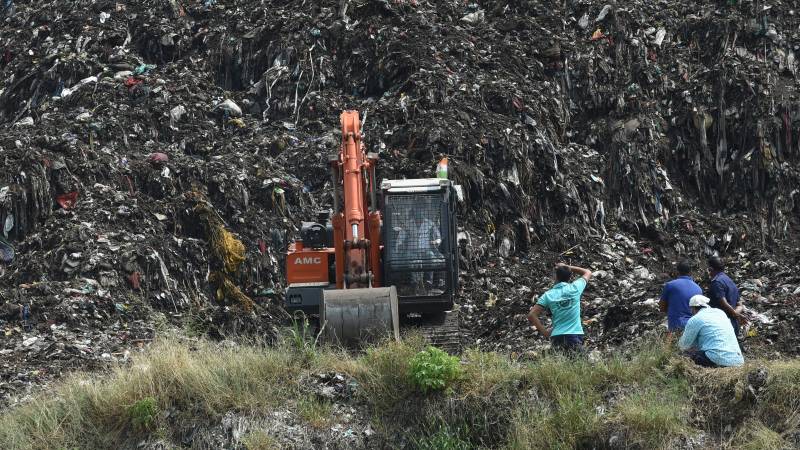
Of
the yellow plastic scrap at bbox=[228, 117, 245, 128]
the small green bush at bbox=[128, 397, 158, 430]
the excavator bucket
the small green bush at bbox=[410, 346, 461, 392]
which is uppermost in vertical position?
the yellow plastic scrap at bbox=[228, 117, 245, 128]

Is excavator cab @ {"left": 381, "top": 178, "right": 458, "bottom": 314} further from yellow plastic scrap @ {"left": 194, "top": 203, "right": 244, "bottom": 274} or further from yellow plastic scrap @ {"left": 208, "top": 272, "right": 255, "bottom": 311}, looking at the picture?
yellow plastic scrap @ {"left": 194, "top": 203, "right": 244, "bottom": 274}

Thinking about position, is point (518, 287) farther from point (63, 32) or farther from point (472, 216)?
point (63, 32)

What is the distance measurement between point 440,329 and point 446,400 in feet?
7.58

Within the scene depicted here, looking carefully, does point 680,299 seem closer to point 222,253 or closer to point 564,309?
point 564,309

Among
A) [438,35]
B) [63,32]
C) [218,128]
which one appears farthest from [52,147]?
[438,35]

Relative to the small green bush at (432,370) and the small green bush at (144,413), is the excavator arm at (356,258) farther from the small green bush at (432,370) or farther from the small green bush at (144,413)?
the small green bush at (144,413)

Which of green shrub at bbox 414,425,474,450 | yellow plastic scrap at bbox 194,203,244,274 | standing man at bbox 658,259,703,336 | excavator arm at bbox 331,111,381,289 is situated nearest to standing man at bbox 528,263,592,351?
standing man at bbox 658,259,703,336

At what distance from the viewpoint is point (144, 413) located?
7.84m

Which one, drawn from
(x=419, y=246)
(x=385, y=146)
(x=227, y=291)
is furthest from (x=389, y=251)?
(x=385, y=146)

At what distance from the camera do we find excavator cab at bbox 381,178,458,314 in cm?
989

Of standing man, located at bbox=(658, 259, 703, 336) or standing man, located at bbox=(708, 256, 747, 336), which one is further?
standing man, located at bbox=(708, 256, 747, 336)

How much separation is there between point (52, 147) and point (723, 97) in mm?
8921

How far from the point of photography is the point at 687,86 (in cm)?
1590

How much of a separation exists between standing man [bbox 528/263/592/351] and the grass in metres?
0.23
